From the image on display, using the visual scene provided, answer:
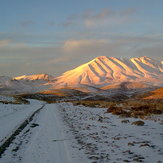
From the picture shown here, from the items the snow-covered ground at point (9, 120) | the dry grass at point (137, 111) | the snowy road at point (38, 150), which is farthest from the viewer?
the dry grass at point (137, 111)

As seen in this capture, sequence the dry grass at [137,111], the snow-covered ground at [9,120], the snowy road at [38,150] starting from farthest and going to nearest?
the dry grass at [137,111] → the snow-covered ground at [9,120] → the snowy road at [38,150]

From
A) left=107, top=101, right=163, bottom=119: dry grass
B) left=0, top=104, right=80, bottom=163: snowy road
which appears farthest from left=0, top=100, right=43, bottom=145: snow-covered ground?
left=107, top=101, right=163, bottom=119: dry grass

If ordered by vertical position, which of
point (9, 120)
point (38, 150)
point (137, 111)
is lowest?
point (137, 111)

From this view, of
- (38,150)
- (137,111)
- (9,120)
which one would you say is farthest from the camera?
(137,111)

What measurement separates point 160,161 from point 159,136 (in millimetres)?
4049

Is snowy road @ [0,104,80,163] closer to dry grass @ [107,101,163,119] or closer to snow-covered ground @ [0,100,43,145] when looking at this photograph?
snow-covered ground @ [0,100,43,145]

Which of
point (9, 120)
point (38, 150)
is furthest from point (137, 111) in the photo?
point (38, 150)

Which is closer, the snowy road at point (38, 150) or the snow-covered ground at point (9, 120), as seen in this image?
the snowy road at point (38, 150)

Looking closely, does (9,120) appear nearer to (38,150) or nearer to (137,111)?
(38,150)

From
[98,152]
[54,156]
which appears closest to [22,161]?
[54,156]

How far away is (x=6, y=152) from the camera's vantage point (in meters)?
7.98

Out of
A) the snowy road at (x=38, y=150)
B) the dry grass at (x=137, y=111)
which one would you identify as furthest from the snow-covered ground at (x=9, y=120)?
the dry grass at (x=137, y=111)

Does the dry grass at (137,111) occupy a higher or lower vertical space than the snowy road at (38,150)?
lower

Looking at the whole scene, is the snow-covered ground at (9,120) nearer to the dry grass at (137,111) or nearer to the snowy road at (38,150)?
the snowy road at (38,150)
